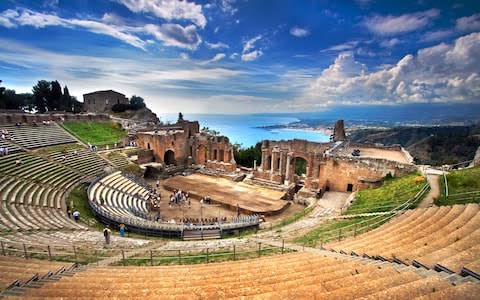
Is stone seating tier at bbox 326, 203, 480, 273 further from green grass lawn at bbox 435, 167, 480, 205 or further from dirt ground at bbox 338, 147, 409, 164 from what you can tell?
dirt ground at bbox 338, 147, 409, 164

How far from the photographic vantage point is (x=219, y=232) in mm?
17234

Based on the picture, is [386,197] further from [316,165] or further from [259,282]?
[259,282]

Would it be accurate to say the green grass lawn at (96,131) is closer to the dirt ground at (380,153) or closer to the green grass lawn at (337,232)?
the green grass lawn at (337,232)

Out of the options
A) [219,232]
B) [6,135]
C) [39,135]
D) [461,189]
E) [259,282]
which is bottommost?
[219,232]

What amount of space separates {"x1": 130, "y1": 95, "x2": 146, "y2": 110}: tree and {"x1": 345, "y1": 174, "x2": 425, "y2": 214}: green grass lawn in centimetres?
5597

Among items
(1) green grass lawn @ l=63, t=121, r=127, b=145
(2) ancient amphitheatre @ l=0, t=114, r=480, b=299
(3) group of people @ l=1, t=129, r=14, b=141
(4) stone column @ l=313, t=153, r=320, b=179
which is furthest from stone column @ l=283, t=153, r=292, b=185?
(3) group of people @ l=1, t=129, r=14, b=141

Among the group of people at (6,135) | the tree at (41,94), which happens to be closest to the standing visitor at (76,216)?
the group of people at (6,135)

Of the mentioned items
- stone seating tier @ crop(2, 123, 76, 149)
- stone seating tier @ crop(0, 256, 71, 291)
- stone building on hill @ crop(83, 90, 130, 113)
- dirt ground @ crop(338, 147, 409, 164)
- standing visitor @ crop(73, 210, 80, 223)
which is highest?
stone building on hill @ crop(83, 90, 130, 113)

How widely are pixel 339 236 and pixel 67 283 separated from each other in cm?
1084

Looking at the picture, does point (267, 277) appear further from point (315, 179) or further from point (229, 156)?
point (229, 156)

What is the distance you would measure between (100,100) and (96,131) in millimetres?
26450

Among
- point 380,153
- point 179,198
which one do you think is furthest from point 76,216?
point 380,153

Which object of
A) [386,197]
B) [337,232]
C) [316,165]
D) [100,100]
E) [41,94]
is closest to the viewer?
[337,232]

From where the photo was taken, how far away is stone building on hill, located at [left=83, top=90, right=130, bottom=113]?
199ft
